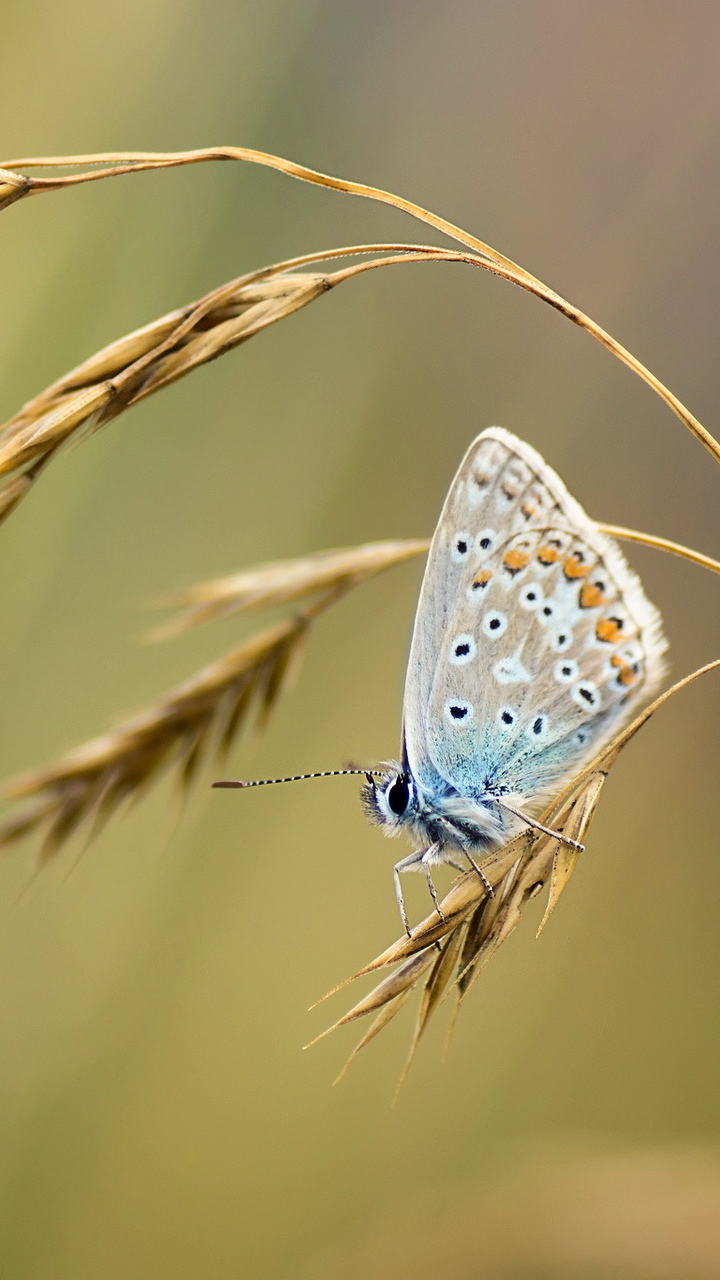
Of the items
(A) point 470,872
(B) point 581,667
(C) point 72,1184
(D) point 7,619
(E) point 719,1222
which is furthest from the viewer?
(D) point 7,619

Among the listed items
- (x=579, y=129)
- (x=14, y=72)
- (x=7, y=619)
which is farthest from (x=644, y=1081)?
(x=14, y=72)

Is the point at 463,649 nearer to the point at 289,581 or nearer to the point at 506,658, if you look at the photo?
the point at 506,658

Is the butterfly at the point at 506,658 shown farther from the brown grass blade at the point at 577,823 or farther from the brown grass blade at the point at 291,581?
the brown grass blade at the point at 577,823

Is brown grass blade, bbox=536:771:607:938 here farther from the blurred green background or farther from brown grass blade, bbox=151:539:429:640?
the blurred green background

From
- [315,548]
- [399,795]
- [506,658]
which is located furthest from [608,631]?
[315,548]

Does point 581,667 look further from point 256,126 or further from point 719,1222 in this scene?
point 256,126

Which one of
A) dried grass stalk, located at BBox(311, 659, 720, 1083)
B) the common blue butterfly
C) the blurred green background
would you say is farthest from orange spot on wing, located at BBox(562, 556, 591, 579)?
the blurred green background

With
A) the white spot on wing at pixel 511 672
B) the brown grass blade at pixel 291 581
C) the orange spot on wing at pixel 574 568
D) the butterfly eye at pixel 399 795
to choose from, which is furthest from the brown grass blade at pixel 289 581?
the butterfly eye at pixel 399 795
